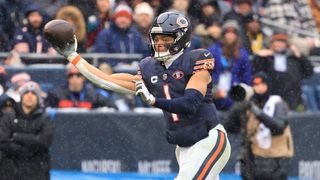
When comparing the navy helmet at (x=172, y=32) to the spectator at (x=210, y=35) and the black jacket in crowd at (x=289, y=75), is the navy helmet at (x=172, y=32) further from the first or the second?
the spectator at (x=210, y=35)

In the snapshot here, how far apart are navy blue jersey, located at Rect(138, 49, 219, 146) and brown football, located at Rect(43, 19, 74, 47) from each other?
62cm

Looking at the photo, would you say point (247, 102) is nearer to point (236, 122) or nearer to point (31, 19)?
point (236, 122)

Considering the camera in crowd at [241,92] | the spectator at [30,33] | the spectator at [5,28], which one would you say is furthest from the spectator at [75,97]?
the camera in crowd at [241,92]

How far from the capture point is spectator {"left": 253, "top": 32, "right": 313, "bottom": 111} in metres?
12.9

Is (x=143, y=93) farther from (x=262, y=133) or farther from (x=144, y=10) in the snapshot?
(x=144, y=10)

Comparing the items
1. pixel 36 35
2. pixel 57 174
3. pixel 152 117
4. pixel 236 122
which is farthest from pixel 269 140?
pixel 36 35

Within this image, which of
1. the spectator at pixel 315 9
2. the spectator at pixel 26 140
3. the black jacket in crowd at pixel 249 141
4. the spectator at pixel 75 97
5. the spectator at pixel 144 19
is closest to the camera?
the spectator at pixel 26 140

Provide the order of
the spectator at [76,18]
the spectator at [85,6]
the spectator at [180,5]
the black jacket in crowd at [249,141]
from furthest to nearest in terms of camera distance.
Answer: the spectator at [180,5]
the spectator at [85,6]
the spectator at [76,18]
the black jacket in crowd at [249,141]

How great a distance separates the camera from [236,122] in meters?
11.5

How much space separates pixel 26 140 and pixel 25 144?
0.04 meters

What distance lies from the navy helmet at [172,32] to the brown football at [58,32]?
60cm

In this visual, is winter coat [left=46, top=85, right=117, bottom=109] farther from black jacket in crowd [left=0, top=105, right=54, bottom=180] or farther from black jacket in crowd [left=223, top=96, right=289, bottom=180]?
black jacket in crowd [left=223, top=96, right=289, bottom=180]

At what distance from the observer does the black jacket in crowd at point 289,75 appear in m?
12.8

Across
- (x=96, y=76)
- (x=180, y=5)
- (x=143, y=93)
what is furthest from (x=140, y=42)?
(x=143, y=93)
